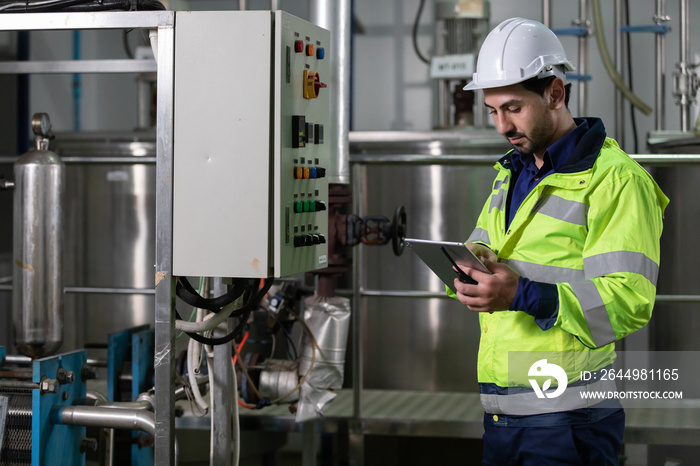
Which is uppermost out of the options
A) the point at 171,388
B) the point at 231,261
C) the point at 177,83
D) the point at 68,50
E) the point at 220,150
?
the point at 68,50

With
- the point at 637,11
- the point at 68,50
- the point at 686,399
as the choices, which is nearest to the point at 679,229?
the point at 686,399

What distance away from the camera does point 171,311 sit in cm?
159

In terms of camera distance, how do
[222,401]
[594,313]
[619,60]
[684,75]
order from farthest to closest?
[619,60] → [684,75] → [222,401] → [594,313]

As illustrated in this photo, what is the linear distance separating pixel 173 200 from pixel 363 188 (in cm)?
182

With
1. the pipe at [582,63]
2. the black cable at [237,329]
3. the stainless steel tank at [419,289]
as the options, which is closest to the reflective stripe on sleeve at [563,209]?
the black cable at [237,329]

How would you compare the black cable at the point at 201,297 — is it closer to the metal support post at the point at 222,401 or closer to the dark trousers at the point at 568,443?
the metal support post at the point at 222,401

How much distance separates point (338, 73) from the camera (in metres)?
2.60

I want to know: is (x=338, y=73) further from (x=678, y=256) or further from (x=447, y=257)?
(x=678, y=256)

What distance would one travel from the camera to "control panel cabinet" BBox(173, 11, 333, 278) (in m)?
1.60

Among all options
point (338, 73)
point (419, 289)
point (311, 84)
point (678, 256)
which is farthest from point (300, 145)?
point (678, 256)

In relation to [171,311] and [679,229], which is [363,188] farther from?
[171,311]

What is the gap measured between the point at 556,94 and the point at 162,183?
2.74 feet

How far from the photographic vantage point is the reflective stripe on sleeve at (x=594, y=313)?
1.32 metres

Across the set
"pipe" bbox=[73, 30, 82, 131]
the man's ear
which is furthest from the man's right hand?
"pipe" bbox=[73, 30, 82, 131]
